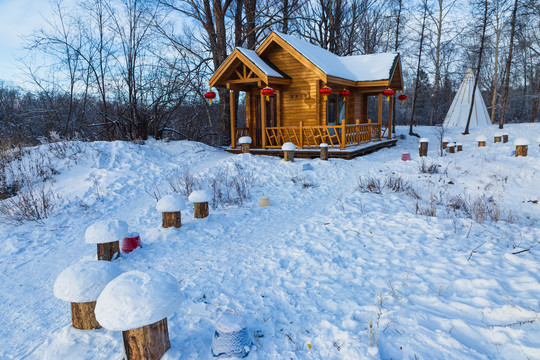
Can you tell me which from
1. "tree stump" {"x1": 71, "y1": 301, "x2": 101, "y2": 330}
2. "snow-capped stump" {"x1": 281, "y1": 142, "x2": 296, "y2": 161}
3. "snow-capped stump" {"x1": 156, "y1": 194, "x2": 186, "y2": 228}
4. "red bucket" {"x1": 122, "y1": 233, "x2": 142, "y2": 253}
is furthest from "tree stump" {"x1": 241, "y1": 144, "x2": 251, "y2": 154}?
"tree stump" {"x1": 71, "y1": 301, "x2": 101, "y2": 330}

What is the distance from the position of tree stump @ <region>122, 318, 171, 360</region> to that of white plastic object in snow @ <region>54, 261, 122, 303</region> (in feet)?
1.93

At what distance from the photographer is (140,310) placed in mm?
2225

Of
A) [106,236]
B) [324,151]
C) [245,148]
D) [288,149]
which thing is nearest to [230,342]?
[106,236]

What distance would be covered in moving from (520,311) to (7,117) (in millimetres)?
19210

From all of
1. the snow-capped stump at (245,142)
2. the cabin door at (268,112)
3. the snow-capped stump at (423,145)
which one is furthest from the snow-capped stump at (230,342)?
the cabin door at (268,112)

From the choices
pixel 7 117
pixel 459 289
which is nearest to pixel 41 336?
pixel 459 289

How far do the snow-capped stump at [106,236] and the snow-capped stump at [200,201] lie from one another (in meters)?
1.72

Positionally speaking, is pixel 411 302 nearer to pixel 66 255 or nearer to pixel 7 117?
pixel 66 255

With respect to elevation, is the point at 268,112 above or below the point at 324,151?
above

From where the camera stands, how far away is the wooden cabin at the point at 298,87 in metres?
12.9

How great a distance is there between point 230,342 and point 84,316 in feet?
4.75

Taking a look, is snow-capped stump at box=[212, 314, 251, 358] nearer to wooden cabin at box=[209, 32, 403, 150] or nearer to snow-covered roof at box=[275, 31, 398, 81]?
wooden cabin at box=[209, 32, 403, 150]

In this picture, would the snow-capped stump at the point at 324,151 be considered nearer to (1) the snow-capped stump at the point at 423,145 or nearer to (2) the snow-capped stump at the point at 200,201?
(1) the snow-capped stump at the point at 423,145

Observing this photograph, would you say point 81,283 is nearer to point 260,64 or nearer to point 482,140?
point 260,64
